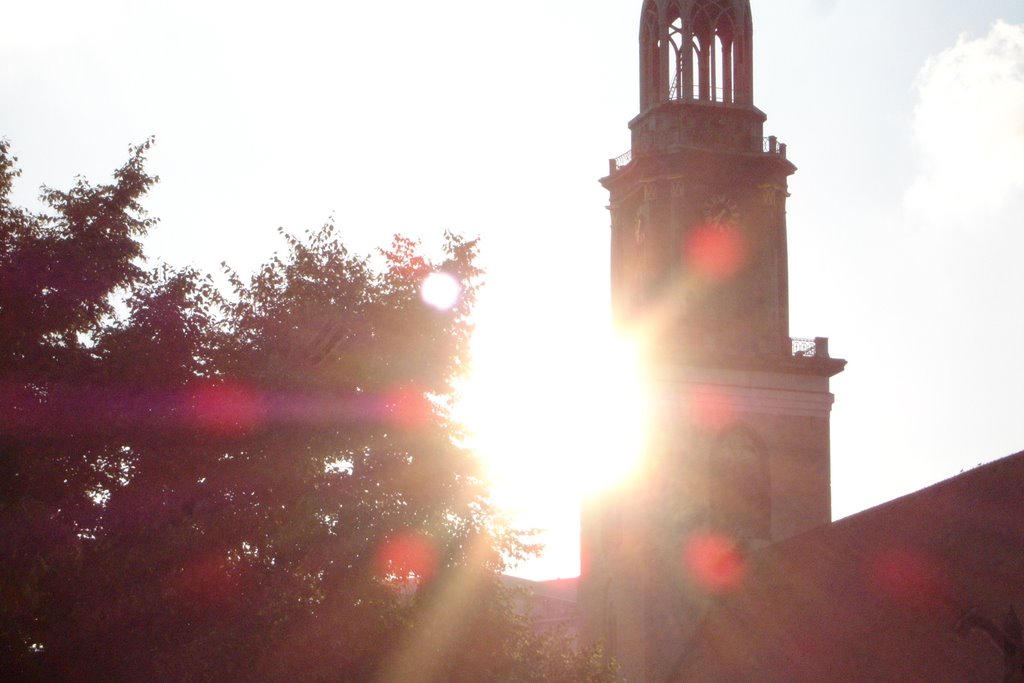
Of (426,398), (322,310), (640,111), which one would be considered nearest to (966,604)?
(426,398)

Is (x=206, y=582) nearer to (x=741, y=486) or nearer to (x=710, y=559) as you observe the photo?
(x=710, y=559)

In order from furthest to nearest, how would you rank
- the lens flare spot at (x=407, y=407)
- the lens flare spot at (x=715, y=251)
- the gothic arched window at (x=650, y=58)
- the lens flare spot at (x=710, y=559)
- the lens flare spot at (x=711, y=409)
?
the gothic arched window at (x=650, y=58), the lens flare spot at (x=715, y=251), the lens flare spot at (x=711, y=409), the lens flare spot at (x=710, y=559), the lens flare spot at (x=407, y=407)

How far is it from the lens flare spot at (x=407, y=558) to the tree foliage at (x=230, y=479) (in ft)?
0.15

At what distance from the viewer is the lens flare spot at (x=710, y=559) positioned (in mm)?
35844

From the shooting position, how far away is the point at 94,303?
2114 centimetres

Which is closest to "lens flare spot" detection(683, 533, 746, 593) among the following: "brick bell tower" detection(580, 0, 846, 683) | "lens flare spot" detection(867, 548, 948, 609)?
"brick bell tower" detection(580, 0, 846, 683)

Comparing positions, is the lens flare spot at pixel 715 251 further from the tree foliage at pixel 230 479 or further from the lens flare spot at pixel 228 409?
the lens flare spot at pixel 228 409

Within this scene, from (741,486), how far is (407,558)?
15.9 m

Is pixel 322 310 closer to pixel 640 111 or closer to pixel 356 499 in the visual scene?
pixel 356 499

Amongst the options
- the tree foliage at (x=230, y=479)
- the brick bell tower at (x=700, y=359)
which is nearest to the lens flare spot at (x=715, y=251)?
the brick bell tower at (x=700, y=359)

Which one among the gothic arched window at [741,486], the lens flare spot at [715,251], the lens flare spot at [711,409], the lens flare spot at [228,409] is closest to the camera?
the lens flare spot at [228,409]

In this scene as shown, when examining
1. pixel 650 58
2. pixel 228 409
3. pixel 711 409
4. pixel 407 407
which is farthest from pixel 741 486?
pixel 228 409

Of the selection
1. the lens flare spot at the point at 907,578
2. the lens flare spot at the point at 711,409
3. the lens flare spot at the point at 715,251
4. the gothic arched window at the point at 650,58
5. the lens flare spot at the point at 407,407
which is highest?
the gothic arched window at the point at 650,58

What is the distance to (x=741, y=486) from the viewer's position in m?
37.0
